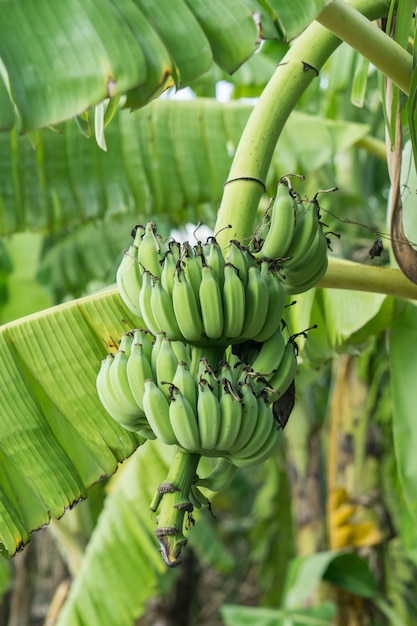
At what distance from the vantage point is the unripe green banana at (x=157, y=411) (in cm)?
82

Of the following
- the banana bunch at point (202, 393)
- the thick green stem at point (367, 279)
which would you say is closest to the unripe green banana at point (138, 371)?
the banana bunch at point (202, 393)

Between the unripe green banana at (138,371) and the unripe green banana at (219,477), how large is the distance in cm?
11

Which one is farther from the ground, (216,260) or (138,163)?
(216,260)

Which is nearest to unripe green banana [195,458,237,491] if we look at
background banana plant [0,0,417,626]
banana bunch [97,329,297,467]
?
banana bunch [97,329,297,467]

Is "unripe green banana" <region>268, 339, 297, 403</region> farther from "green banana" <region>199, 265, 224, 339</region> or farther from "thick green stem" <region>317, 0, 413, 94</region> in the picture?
"thick green stem" <region>317, 0, 413, 94</region>

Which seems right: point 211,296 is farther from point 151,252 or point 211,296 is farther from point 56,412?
point 56,412

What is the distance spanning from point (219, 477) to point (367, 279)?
0.46m

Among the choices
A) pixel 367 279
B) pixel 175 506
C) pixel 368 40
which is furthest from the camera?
pixel 367 279

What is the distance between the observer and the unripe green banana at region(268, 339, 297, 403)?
2.84ft

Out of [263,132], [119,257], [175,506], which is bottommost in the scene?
[119,257]

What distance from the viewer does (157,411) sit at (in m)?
0.82

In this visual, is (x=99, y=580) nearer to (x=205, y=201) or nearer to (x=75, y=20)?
(x=205, y=201)

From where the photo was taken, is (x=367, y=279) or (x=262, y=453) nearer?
(x=262, y=453)

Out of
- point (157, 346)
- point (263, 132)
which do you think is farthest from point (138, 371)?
point (263, 132)
